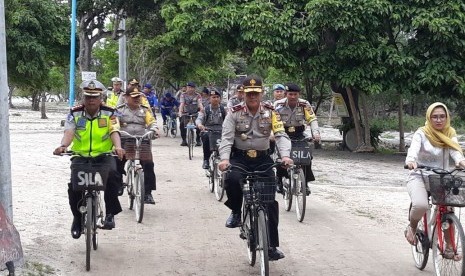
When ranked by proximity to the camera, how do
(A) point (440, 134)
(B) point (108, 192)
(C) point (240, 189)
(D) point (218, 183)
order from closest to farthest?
(A) point (440, 134)
(C) point (240, 189)
(B) point (108, 192)
(D) point (218, 183)

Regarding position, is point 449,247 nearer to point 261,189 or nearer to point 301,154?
point 261,189

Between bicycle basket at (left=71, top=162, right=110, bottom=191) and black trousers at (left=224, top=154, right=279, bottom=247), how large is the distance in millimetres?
1311

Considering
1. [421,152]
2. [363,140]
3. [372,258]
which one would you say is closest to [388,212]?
[372,258]

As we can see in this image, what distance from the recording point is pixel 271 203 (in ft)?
23.0

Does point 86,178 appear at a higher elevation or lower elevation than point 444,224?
higher

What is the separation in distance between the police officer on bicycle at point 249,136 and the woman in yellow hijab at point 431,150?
1.26 m

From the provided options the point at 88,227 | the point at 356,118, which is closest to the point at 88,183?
the point at 88,227

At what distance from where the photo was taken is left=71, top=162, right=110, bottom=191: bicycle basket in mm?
7371

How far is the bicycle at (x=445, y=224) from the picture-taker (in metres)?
6.63

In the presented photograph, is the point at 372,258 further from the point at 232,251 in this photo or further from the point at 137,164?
the point at 137,164

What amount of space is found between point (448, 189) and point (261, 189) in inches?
67.5

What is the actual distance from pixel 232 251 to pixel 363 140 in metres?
16.7

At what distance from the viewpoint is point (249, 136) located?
750 centimetres

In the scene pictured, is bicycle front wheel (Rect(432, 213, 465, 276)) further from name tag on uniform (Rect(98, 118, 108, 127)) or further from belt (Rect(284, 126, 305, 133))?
belt (Rect(284, 126, 305, 133))
